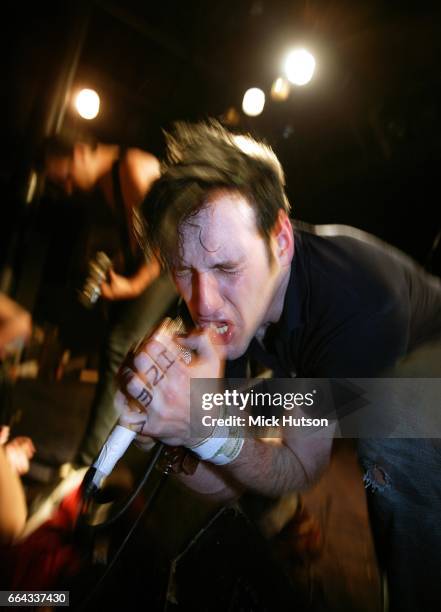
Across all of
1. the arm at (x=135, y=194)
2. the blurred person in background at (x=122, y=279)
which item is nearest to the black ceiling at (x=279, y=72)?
the blurred person in background at (x=122, y=279)

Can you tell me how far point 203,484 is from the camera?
1280 mm

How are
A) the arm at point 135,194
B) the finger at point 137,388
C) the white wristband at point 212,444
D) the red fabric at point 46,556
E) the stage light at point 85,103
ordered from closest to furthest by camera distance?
the finger at point 137,388 < the white wristband at point 212,444 < the red fabric at point 46,556 < the arm at point 135,194 < the stage light at point 85,103

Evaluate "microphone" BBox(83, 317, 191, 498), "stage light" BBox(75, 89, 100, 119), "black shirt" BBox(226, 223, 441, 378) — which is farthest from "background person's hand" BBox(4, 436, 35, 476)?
"stage light" BBox(75, 89, 100, 119)

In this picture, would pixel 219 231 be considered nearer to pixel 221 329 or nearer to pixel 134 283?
pixel 221 329

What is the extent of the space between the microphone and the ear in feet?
1.84

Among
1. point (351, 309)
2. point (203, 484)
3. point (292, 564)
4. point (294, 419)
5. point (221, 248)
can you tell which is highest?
point (221, 248)

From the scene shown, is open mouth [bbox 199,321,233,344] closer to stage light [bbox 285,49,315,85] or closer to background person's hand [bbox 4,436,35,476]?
background person's hand [bbox 4,436,35,476]

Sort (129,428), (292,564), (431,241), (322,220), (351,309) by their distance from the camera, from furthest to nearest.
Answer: (322,220) < (431,241) < (292,564) < (351,309) < (129,428)

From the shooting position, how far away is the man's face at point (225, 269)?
1.23 metres

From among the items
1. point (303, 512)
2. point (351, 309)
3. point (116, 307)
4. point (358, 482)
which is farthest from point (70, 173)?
point (358, 482)

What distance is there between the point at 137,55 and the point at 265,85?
46.3 inches

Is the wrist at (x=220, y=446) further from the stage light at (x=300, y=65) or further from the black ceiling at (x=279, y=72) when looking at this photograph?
the stage light at (x=300, y=65)

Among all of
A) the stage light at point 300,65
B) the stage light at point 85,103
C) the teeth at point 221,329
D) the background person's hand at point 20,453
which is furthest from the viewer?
the stage light at point 300,65

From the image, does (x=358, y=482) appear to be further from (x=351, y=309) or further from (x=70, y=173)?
(x=70, y=173)
